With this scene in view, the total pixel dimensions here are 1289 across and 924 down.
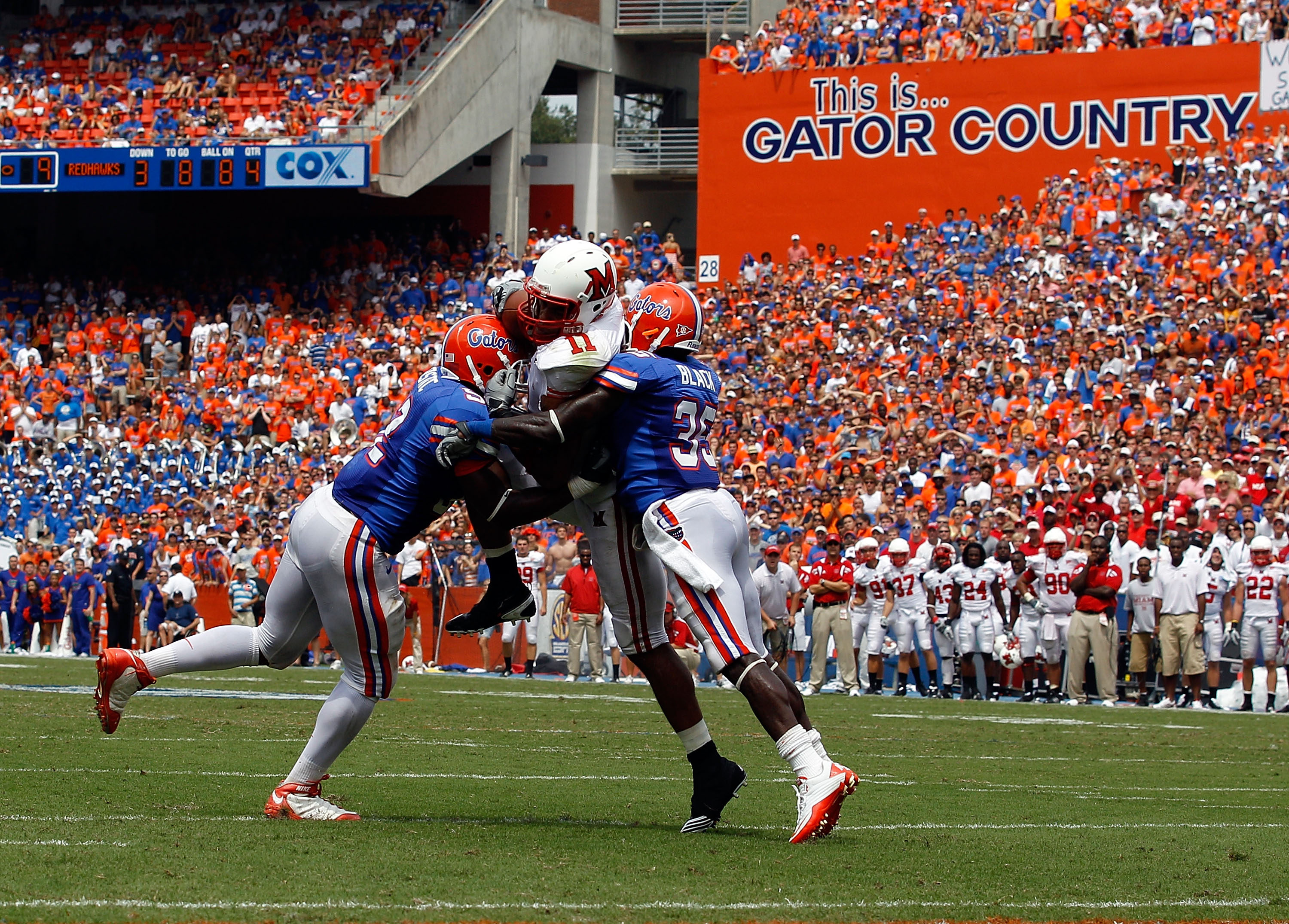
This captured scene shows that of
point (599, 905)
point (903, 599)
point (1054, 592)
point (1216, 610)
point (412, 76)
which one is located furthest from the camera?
point (412, 76)

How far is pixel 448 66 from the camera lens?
106ft

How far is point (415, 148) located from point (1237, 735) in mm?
22764

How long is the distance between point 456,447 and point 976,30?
24650mm

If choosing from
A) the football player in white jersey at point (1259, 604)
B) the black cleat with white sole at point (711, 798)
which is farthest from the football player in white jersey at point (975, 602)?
the black cleat with white sole at point (711, 798)

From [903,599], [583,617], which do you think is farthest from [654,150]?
[903,599]

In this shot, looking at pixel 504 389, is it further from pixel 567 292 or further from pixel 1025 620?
pixel 1025 620

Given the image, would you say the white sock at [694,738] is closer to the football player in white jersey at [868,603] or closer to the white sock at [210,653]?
the white sock at [210,653]

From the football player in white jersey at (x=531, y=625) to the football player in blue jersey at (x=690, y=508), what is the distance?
13.3 metres

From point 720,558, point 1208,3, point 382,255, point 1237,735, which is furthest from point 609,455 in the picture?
point 382,255

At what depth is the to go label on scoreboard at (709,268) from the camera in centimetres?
3012

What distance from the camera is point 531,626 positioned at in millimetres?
19766

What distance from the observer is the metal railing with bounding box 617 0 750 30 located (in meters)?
34.3

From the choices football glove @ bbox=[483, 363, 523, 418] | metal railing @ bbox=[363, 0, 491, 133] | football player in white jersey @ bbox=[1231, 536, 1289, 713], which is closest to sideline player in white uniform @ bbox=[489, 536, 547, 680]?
football player in white jersey @ bbox=[1231, 536, 1289, 713]

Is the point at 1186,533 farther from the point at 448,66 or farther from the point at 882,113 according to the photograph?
the point at 448,66
